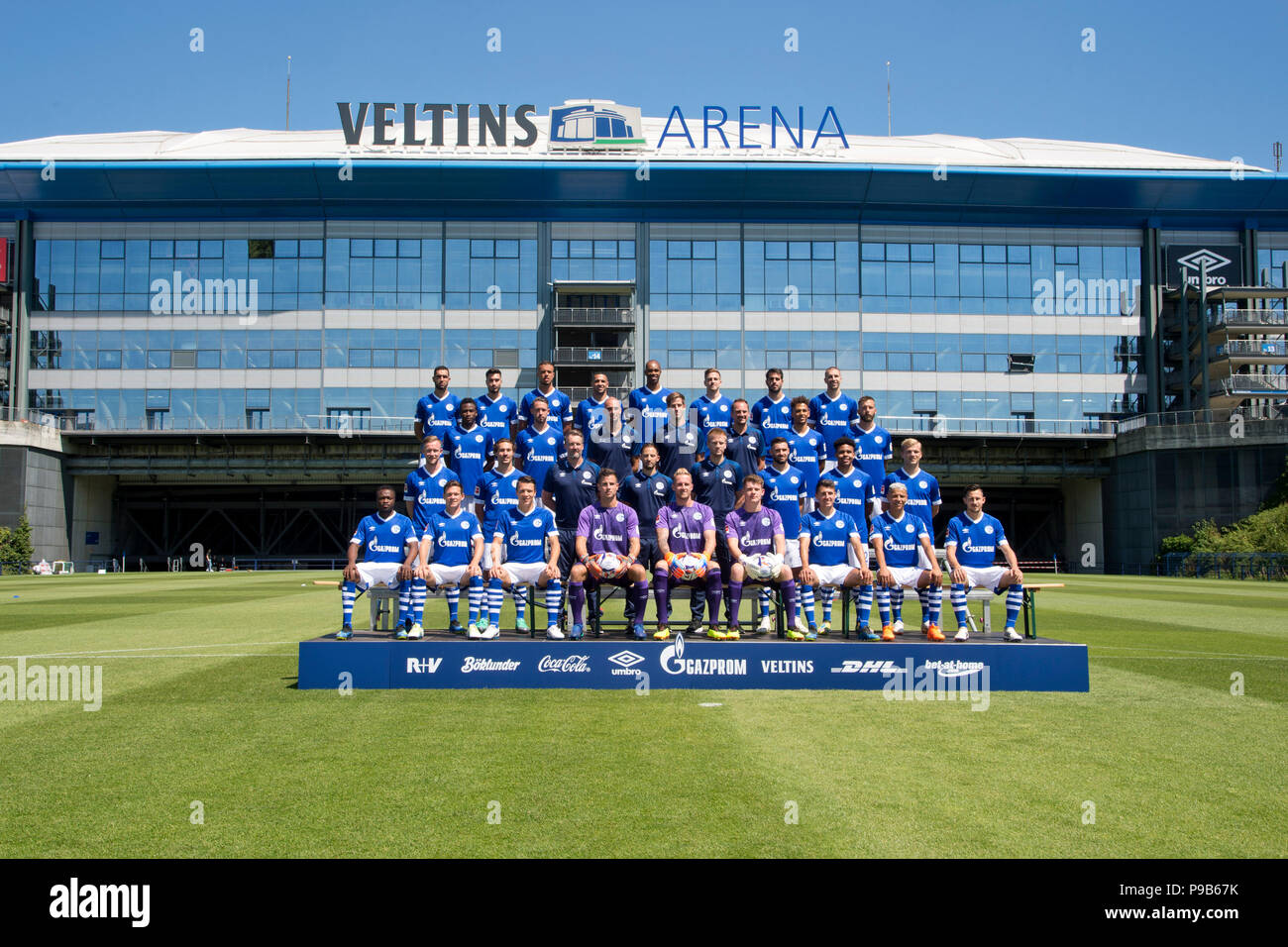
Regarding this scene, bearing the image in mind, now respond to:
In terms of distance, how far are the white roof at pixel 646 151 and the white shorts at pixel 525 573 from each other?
40253 millimetres

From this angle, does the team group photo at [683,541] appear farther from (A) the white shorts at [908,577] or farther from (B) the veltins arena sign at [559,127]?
(B) the veltins arena sign at [559,127]

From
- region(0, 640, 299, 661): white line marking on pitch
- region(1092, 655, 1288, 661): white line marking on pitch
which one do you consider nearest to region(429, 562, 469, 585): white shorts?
region(0, 640, 299, 661): white line marking on pitch

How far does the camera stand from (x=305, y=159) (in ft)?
159

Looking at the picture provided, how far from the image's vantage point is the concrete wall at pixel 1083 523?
50531 millimetres

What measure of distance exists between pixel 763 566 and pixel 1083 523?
154ft

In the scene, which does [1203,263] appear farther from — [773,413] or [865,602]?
[865,602]

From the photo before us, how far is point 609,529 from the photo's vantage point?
10.7m

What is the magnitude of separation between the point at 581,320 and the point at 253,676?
39.1m

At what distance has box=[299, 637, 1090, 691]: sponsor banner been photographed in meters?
9.62

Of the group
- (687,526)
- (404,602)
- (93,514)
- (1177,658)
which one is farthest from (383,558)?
(93,514)

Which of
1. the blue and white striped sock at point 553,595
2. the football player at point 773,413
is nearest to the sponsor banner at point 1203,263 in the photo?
the football player at point 773,413

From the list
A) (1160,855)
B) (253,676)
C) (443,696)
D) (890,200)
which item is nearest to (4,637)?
(253,676)

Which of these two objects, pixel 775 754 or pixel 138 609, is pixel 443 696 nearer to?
pixel 775 754

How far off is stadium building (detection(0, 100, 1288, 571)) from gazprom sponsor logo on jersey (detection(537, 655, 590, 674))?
127 ft
